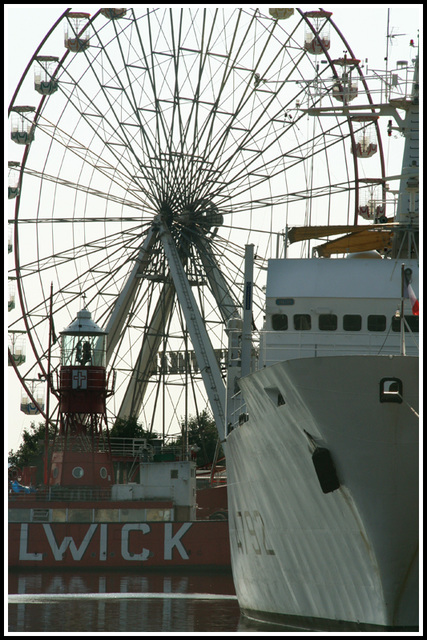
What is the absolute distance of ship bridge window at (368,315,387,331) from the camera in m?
22.7

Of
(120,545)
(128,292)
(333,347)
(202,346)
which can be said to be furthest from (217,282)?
(333,347)

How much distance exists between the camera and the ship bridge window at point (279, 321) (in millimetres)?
23234

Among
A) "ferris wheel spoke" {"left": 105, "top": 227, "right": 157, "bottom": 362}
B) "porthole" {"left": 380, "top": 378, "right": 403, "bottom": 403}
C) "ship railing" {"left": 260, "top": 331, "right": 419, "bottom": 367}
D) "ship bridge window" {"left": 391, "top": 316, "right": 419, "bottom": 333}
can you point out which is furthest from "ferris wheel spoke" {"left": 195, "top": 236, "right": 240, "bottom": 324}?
"porthole" {"left": 380, "top": 378, "right": 403, "bottom": 403}

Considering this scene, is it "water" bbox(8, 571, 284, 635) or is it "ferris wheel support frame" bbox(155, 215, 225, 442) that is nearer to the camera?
"water" bbox(8, 571, 284, 635)

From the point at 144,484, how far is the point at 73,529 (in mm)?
3642

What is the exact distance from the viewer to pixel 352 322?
897 inches

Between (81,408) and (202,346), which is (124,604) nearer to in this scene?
(202,346)

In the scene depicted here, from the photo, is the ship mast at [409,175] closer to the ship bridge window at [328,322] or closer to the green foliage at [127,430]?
the ship bridge window at [328,322]

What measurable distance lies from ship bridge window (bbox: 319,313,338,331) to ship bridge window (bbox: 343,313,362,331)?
20 cm

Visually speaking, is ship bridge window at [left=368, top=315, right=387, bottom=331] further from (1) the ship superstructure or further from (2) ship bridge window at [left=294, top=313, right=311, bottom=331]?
(2) ship bridge window at [left=294, top=313, right=311, bottom=331]

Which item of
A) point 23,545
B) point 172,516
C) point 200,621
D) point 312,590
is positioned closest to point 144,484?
point 172,516

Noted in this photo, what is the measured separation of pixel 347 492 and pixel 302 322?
5993 millimetres

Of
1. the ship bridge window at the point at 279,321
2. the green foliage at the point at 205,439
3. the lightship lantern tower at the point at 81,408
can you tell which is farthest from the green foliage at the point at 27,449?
the ship bridge window at the point at 279,321

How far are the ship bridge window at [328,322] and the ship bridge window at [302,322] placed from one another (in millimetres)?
259
